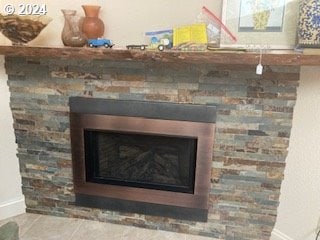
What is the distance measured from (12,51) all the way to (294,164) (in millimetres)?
1738

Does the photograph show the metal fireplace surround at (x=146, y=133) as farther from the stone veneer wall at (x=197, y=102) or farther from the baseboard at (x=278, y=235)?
the baseboard at (x=278, y=235)

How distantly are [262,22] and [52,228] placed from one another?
6.01 feet

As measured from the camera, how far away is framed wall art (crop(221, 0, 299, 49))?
1497 mm

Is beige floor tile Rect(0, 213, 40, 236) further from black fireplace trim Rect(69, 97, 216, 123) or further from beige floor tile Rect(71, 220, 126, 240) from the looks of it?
black fireplace trim Rect(69, 97, 216, 123)

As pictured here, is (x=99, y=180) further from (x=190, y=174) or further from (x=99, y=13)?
(x=99, y=13)

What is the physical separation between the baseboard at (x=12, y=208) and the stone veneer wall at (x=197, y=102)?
0.59ft

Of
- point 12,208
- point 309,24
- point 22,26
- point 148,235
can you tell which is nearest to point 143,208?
point 148,235

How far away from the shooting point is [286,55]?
1361mm

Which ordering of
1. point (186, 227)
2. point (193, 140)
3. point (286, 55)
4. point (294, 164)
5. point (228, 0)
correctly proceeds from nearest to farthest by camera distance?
point (286, 55) → point (228, 0) → point (294, 164) → point (193, 140) → point (186, 227)

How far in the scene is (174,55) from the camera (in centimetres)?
148

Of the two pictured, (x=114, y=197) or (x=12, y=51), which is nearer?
(x=12, y=51)

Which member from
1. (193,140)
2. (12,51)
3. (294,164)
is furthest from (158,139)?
(12,51)

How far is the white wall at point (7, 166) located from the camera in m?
1.97

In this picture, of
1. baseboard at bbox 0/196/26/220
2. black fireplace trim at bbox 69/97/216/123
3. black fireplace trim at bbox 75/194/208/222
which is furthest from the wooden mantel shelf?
baseboard at bbox 0/196/26/220
